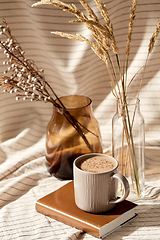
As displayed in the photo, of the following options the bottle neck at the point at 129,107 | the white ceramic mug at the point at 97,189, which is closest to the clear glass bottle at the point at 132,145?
the bottle neck at the point at 129,107

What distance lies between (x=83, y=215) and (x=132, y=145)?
0.22m

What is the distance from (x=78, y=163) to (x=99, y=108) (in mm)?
632

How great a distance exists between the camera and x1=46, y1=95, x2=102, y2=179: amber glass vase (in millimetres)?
976

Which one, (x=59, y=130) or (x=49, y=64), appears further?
Result: (x=49, y=64)

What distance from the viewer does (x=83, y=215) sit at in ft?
2.57

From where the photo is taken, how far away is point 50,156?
39.9 inches

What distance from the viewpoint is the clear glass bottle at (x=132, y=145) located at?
874 mm

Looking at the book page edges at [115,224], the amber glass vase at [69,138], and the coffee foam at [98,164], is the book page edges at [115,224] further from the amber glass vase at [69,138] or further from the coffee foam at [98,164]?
the amber glass vase at [69,138]

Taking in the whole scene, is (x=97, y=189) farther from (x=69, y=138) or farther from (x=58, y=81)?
(x=58, y=81)

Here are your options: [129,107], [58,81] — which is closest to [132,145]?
[129,107]

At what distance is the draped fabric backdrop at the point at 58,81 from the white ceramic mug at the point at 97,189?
24 cm

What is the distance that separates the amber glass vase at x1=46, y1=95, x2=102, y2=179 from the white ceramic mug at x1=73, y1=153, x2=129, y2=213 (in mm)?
191

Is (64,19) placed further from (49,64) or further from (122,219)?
(122,219)

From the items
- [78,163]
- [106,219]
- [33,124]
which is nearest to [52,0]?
[78,163]
